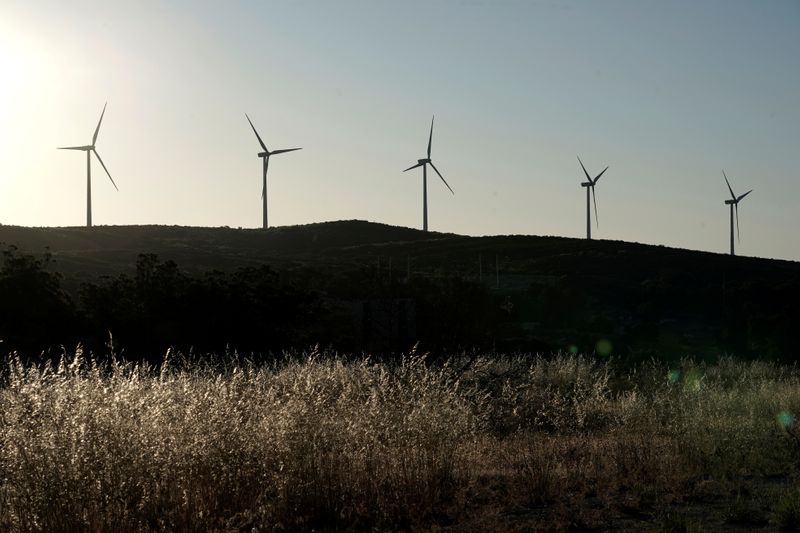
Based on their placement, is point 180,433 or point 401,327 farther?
point 401,327

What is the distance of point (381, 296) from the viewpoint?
40500 mm

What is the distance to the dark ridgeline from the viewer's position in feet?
107

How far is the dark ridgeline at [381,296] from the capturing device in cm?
3259

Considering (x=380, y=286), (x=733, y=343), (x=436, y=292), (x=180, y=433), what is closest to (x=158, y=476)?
(x=180, y=433)

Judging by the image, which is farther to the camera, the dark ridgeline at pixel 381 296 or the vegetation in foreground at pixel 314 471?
the dark ridgeline at pixel 381 296

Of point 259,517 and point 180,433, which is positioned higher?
point 180,433

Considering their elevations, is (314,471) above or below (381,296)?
below

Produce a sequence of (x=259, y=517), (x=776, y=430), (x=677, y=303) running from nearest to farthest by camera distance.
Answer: (x=259, y=517), (x=776, y=430), (x=677, y=303)

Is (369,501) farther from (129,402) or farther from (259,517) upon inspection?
(129,402)

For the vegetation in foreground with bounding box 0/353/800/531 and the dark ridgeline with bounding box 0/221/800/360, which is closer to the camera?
the vegetation in foreground with bounding box 0/353/800/531

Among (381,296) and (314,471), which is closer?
(314,471)

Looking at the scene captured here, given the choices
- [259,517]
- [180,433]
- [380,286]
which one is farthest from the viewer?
[380,286]

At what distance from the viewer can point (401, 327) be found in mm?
36344

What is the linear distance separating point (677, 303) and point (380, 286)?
37393 millimetres
